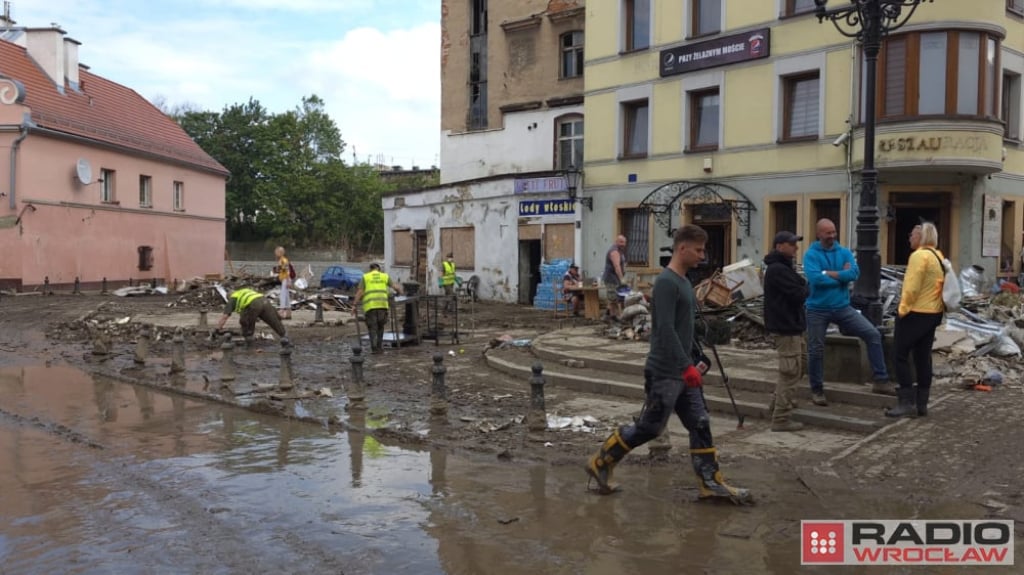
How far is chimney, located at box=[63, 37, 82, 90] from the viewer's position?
35.0 meters

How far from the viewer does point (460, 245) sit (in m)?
29.8

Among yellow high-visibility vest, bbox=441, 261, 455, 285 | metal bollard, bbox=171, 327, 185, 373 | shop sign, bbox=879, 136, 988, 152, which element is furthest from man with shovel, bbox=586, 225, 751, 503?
yellow high-visibility vest, bbox=441, 261, 455, 285

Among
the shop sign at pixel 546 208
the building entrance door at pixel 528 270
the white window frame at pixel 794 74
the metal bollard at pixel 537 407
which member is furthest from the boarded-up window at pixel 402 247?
the metal bollard at pixel 537 407

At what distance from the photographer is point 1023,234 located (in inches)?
786

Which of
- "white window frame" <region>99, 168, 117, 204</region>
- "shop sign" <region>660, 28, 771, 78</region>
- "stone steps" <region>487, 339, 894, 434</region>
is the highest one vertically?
"shop sign" <region>660, 28, 771, 78</region>

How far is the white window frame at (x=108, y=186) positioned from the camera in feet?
111

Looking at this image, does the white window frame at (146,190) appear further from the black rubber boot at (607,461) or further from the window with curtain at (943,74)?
the black rubber boot at (607,461)

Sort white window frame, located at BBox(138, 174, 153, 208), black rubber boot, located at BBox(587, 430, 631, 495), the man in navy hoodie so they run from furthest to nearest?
Result: 1. white window frame, located at BBox(138, 174, 153, 208)
2. the man in navy hoodie
3. black rubber boot, located at BBox(587, 430, 631, 495)

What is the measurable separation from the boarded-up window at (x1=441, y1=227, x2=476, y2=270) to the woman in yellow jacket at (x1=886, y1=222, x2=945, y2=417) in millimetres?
21929

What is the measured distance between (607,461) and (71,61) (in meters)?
37.0

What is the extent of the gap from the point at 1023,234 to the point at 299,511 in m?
20.2

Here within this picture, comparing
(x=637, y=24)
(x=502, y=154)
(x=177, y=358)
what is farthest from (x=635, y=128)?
(x=177, y=358)

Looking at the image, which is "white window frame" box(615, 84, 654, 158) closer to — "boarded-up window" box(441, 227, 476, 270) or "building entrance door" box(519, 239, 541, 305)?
"building entrance door" box(519, 239, 541, 305)

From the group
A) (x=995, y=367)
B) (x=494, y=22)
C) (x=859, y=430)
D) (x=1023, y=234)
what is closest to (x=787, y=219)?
(x=1023, y=234)
